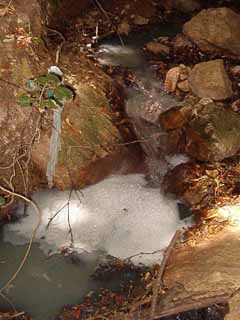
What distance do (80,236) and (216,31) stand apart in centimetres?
513

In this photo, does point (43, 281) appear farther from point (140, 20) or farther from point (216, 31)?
point (140, 20)

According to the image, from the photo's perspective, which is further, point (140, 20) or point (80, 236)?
point (140, 20)

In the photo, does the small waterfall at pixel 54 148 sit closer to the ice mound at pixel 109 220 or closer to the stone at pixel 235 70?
the ice mound at pixel 109 220

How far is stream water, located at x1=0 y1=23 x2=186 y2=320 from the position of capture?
444 centimetres

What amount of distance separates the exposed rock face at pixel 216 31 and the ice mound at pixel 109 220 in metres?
3.78

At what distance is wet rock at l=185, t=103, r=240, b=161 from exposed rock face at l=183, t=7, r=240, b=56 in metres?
2.29

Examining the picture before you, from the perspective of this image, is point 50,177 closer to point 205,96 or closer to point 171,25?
point 205,96

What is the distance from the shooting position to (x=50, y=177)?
5.25m

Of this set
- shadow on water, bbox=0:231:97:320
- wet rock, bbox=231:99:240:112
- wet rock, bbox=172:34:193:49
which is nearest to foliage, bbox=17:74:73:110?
shadow on water, bbox=0:231:97:320

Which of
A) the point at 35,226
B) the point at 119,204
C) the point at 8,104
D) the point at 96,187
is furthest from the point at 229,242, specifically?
the point at 8,104

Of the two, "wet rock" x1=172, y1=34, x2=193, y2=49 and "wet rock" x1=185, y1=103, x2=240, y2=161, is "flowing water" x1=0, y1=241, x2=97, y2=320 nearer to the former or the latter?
"wet rock" x1=185, y1=103, x2=240, y2=161

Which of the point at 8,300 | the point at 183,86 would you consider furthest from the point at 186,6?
the point at 8,300

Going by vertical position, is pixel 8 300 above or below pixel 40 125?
below

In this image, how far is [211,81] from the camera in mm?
6617
